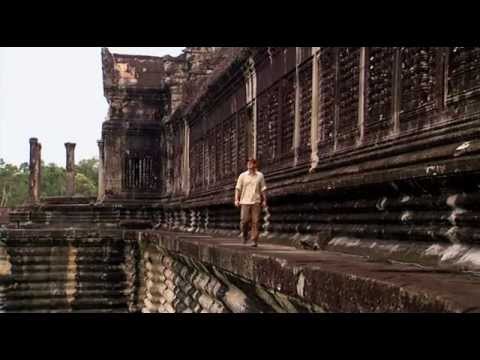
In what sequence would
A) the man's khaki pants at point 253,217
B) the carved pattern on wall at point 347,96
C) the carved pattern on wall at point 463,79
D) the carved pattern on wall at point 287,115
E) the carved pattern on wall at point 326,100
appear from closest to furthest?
the carved pattern on wall at point 463,79, the carved pattern on wall at point 347,96, the carved pattern on wall at point 326,100, the man's khaki pants at point 253,217, the carved pattern on wall at point 287,115

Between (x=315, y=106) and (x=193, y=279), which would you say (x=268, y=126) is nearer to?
(x=315, y=106)

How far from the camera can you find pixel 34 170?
85.3 ft

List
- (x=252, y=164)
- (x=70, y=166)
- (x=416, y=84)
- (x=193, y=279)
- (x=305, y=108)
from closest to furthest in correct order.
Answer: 1. (x=416, y=84)
2. (x=252, y=164)
3. (x=305, y=108)
4. (x=193, y=279)
5. (x=70, y=166)

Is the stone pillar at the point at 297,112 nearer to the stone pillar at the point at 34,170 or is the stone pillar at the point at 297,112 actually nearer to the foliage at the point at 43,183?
the stone pillar at the point at 34,170

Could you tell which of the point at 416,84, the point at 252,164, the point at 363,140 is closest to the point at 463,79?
the point at 416,84

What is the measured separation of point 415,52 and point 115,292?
10.6 m

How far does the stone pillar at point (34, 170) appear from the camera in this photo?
2512 centimetres

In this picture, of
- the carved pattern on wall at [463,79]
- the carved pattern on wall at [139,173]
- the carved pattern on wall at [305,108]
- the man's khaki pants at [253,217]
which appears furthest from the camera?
the carved pattern on wall at [139,173]

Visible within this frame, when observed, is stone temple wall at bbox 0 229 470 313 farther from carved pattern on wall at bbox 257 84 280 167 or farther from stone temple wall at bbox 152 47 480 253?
carved pattern on wall at bbox 257 84 280 167

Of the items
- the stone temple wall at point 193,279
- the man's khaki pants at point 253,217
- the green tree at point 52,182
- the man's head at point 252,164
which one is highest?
the green tree at point 52,182

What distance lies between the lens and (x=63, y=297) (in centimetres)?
1334

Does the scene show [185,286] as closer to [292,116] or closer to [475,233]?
[292,116]

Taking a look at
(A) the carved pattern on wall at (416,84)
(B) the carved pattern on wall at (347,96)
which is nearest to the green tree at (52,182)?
(B) the carved pattern on wall at (347,96)

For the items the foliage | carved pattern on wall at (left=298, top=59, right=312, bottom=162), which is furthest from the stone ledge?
the foliage
